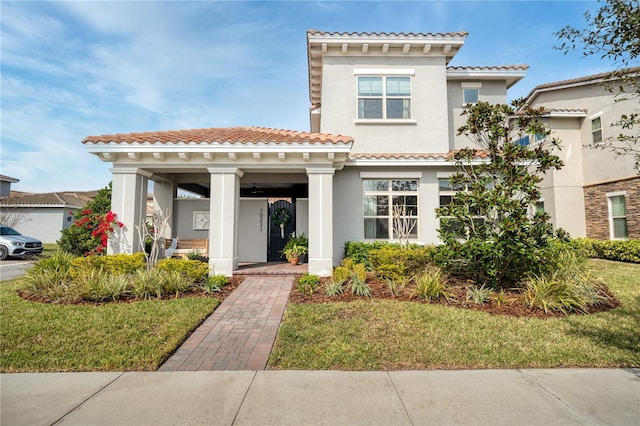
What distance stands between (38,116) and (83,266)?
724 centimetres

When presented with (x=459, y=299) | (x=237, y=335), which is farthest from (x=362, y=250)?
(x=237, y=335)

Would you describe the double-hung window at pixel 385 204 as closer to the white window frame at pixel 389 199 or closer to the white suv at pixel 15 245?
the white window frame at pixel 389 199

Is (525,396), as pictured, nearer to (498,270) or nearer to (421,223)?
(498,270)

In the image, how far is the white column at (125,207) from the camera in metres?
10.1

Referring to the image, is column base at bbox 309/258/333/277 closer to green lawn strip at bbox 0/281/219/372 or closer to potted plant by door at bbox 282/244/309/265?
potted plant by door at bbox 282/244/309/265

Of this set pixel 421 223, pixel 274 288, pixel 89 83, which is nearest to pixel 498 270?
pixel 421 223

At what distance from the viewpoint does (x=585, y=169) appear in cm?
1625

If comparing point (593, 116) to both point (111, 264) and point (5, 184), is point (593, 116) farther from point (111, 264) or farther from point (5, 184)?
point (5, 184)

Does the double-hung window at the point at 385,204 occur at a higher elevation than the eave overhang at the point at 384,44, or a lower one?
Answer: lower

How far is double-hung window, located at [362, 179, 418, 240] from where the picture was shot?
11734 mm

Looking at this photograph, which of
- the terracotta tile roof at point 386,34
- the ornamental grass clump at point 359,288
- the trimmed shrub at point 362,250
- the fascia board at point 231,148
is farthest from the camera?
the terracotta tile roof at point 386,34

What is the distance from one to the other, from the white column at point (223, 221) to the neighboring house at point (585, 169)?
15.9m

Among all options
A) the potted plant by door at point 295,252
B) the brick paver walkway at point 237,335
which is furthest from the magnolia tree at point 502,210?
the potted plant by door at point 295,252

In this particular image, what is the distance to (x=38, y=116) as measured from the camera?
1191 cm
